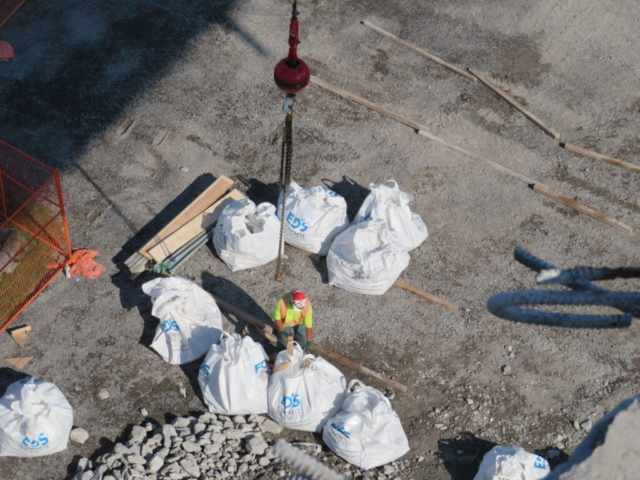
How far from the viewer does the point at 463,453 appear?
24.2 feet

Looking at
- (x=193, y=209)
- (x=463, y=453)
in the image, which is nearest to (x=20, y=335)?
(x=193, y=209)

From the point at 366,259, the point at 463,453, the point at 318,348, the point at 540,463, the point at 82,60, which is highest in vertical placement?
the point at 82,60

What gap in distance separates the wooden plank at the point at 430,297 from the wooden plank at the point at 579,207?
241cm

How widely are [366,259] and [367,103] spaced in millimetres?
3450

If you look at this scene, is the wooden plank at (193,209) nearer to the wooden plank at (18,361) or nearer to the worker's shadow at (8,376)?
the wooden plank at (18,361)

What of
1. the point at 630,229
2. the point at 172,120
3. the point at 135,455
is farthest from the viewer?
the point at 172,120

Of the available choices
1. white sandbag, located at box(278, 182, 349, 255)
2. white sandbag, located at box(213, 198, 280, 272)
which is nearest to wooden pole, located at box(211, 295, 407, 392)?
white sandbag, located at box(213, 198, 280, 272)

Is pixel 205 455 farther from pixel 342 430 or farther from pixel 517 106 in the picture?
pixel 517 106

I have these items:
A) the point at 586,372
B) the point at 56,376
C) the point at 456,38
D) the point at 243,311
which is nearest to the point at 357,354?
the point at 243,311

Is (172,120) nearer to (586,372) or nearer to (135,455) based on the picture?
(135,455)

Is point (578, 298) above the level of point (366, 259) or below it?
above

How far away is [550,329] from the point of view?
848 centimetres

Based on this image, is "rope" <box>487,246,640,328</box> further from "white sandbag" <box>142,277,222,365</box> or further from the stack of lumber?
the stack of lumber

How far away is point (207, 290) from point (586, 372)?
177 inches
